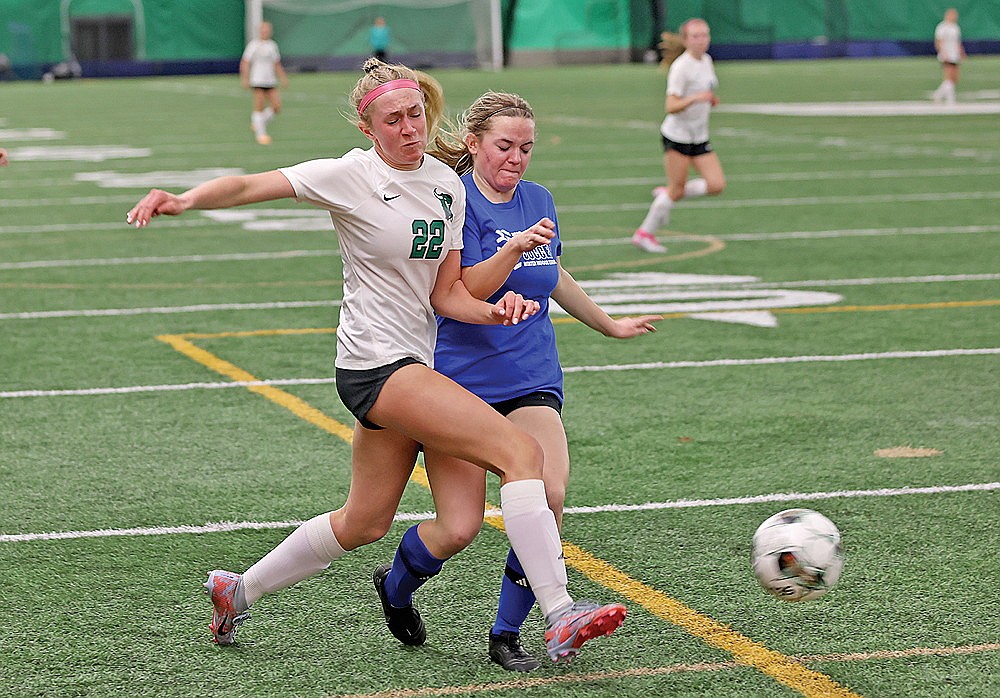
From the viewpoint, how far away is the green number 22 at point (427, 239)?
5.02 metres

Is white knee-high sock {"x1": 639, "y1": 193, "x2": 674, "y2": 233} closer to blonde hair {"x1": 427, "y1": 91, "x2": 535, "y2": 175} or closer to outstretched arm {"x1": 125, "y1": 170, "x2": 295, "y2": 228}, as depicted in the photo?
blonde hair {"x1": 427, "y1": 91, "x2": 535, "y2": 175}

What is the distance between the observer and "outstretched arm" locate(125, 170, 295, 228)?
15.0ft

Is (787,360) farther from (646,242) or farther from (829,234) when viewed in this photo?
(829,234)

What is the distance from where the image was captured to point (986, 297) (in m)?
12.3

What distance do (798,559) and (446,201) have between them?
1.55 metres

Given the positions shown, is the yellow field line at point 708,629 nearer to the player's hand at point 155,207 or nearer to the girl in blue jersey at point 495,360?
the girl in blue jersey at point 495,360

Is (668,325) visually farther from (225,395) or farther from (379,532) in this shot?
(379,532)

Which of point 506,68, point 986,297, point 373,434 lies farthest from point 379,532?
point 506,68

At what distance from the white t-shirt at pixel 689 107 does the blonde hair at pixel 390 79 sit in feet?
33.2

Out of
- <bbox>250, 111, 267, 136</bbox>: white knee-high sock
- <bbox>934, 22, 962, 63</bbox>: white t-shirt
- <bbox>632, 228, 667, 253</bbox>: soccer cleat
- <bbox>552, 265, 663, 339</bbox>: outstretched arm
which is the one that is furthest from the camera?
<bbox>934, 22, 962, 63</bbox>: white t-shirt

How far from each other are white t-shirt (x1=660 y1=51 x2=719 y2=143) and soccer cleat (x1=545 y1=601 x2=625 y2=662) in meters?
11.0

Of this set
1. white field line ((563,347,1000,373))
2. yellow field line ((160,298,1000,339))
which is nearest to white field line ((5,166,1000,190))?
yellow field line ((160,298,1000,339))

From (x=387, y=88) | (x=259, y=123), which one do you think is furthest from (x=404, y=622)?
(x=259, y=123)

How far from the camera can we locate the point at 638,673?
Answer: 5070mm
